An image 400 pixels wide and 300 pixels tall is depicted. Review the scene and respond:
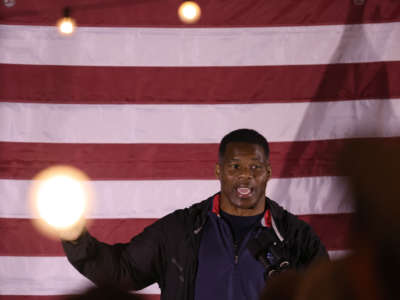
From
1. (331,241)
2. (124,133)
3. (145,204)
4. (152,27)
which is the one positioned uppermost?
(152,27)

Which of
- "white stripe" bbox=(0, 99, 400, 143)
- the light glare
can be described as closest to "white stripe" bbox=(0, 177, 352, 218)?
"white stripe" bbox=(0, 99, 400, 143)

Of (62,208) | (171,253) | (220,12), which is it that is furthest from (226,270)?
(220,12)

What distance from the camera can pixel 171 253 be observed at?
2027mm

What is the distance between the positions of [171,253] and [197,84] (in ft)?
3.90

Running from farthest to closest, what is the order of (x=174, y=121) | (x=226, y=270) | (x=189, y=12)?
(x=174, y=121) → (x=189, y=12) → (x=226, y=270)

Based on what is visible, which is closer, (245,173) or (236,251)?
(236,251)

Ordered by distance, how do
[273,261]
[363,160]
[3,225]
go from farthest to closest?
1. [3,225]
2. [273,261]
3. [363,160]

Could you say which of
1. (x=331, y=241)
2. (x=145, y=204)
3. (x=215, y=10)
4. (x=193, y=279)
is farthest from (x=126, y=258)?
(x=215, y=10)

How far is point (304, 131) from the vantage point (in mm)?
2893

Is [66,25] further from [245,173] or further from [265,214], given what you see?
[265,214]

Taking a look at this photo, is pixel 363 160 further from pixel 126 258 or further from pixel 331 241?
pixel 331 241

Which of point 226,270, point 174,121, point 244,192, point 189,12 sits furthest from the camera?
point 174,121

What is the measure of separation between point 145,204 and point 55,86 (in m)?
0.82

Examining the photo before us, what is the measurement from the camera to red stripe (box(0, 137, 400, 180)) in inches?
113
